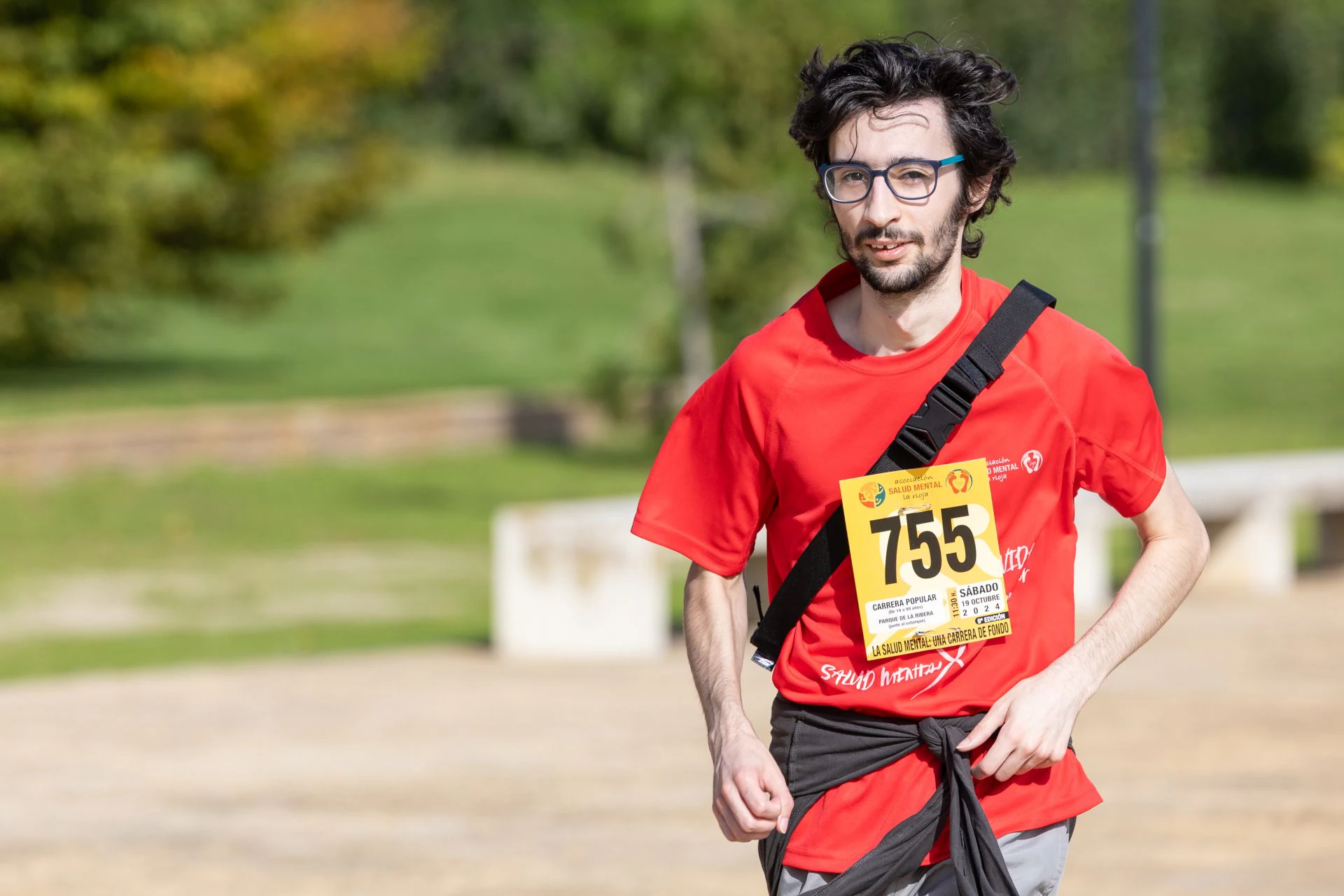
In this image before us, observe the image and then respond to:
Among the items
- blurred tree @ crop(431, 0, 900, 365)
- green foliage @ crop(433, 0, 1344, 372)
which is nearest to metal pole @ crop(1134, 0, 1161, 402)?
blurred tree @ crop(431, 0, 900, 365)

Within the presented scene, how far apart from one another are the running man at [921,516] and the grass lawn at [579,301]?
19.0 m

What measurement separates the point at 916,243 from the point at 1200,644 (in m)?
8.52

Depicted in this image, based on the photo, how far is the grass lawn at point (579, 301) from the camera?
85.2 ft

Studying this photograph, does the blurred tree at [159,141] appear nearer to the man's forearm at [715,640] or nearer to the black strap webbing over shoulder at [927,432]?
the man's forearm at [715,640]

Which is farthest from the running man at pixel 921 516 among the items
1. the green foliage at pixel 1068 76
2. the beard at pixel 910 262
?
the green foliage at pixel 1068 76

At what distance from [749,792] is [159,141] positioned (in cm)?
2496

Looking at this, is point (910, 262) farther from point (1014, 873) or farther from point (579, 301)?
point (579, 301)

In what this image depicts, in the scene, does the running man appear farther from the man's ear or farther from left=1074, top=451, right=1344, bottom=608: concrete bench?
left=1074, top=451, right=1344, bottom=608: concrete bench

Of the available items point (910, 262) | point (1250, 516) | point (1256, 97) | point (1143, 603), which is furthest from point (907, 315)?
point (1256, 97)

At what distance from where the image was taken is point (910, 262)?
2.87 meters

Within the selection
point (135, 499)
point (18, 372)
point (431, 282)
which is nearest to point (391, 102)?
point (431, 282)

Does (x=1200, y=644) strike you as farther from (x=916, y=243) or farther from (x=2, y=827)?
(x=916, y=243)

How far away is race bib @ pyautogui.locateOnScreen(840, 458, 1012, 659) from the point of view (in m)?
2.93

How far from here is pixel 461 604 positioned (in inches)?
547
